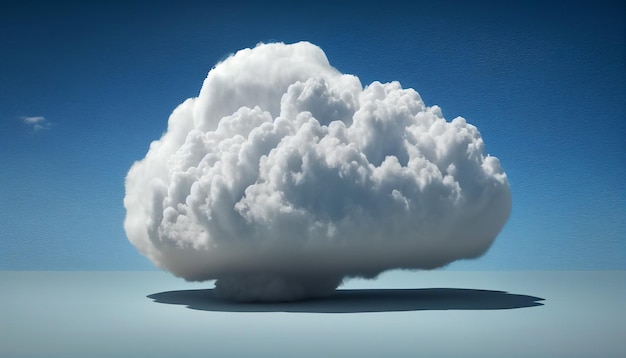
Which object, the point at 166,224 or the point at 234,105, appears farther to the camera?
the point at 234,105

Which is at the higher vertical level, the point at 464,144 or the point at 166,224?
the point at 464,144

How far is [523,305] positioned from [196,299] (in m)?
18.9

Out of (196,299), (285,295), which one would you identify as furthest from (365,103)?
(196,299)

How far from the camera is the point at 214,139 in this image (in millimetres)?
39094

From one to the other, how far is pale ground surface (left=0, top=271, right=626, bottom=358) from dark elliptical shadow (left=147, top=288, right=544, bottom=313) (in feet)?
0.23

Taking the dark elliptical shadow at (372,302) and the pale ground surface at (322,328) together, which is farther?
the dark elliptical shadow at (372,302)

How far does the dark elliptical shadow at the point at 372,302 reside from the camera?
113 feet

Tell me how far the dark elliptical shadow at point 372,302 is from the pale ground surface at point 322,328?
69 millimetres

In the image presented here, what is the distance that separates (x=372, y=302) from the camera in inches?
1496

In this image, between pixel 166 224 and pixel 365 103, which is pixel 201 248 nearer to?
pixel 166 224

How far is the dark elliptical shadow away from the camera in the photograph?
113 ft

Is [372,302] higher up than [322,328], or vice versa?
[372,302]

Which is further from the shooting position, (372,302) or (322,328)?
(372,302)

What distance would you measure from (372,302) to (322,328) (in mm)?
11716
